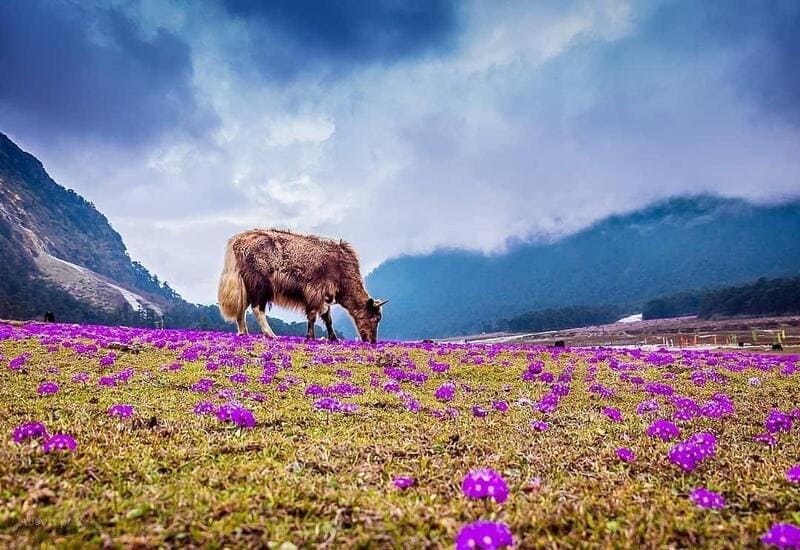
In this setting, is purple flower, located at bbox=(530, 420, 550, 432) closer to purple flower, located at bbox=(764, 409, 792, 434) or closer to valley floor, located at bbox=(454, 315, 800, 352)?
purple flower, located at bbox=(764, 409, 792, 434)

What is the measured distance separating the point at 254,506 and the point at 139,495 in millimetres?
1155

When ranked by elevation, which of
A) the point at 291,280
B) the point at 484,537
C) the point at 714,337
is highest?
the point at 291,280

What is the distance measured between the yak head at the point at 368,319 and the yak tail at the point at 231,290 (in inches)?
241

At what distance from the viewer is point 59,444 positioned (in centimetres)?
520

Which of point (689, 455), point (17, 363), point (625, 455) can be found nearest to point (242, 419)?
point (625, 455)

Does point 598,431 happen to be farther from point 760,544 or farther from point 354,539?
point 354,539

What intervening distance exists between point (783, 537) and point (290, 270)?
2289 cm

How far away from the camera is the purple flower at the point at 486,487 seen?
4.62 m

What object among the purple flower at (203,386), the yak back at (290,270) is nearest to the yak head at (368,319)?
the yak back at (290,270)

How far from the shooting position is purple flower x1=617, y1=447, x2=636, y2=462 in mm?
6121

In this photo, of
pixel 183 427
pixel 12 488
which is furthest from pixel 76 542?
pixel 183 427

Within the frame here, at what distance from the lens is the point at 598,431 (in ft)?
26.0

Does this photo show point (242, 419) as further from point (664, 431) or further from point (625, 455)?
point (664, 431)

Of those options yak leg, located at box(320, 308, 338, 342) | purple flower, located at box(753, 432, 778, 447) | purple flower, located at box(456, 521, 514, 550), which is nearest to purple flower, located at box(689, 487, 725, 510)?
purple flower, located at box(456, 521, 514, 550)
